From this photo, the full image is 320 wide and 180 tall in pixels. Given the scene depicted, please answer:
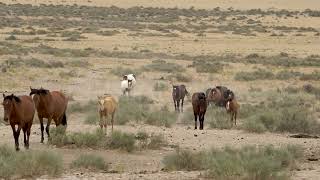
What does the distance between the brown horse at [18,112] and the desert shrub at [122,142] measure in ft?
6.71

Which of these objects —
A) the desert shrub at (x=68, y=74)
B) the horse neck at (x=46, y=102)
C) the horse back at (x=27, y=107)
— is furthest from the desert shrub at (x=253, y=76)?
the horse back at (x=27, y=107)

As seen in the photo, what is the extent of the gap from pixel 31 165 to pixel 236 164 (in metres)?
3.75

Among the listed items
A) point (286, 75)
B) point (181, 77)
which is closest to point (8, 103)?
point (181, 77)

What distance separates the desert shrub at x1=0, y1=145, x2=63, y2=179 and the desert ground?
244 mm

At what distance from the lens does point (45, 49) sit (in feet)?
169

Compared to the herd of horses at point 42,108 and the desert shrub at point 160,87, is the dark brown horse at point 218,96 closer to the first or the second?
the herd of horses at point 42,108

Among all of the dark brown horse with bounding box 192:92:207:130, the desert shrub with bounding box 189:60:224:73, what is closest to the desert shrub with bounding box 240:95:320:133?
the dark brown horse with bounding box 192:92:207:130

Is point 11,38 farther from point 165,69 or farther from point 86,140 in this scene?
point 86,140

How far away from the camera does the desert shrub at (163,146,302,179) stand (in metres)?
11.9

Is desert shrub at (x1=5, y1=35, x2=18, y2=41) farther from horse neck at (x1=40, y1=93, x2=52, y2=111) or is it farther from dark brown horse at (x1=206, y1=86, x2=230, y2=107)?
horse neck at (x1=40, y1=93, x2=52, y2=111)

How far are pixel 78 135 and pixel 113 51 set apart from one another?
3674 cm

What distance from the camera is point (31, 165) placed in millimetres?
12938

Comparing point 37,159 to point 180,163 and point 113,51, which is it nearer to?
point 180,163

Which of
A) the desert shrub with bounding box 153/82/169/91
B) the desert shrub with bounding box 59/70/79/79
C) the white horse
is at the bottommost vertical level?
the desert shrub with bounding box 153/82/169/91
